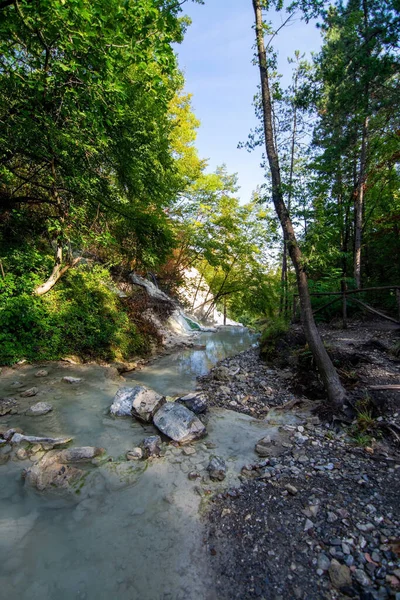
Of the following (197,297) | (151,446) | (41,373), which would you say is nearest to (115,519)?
(151,446)

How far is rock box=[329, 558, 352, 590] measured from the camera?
1.82 meters

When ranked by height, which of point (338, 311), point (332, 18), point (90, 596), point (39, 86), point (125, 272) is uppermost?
point (332, 18)

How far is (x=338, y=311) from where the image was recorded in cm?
1108

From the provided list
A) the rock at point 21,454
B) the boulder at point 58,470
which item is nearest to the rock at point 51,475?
the boulder at point 58,470

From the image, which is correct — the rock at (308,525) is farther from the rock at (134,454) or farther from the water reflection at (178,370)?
the water reflection at (178,370)

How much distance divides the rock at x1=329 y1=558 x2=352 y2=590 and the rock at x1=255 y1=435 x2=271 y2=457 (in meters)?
1.56

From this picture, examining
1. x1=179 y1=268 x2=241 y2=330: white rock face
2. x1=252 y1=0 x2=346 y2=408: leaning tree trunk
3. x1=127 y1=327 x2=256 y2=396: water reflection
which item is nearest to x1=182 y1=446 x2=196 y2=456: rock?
x1=127 y1=327 x2=256 y2=396: water reflection

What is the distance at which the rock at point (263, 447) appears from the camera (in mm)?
3502

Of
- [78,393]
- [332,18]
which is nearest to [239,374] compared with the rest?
[78,393]

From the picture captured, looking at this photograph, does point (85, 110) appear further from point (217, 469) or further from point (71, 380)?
point (217, 469)

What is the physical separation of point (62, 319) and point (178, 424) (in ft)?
16.6

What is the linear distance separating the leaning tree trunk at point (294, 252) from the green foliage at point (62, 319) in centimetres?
612

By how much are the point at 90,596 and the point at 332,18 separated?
445 inches

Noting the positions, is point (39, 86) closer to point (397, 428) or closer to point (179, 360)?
point (397, 428)
